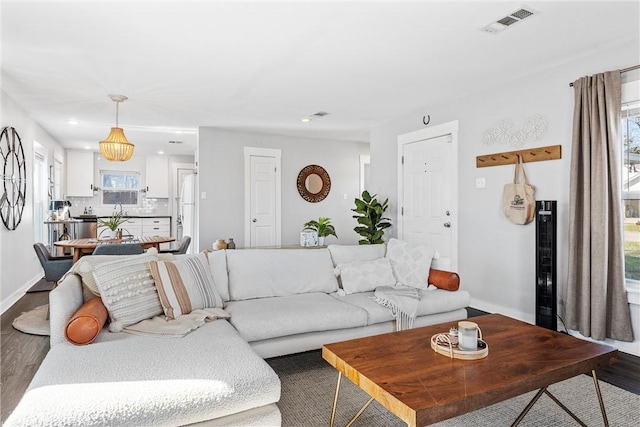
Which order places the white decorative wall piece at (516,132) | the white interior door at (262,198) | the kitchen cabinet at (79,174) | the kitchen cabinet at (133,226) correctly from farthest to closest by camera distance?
the kitchen cabinet at (133,226), the kitchen cabinet at (79,174), the white interior door at (262,198), the white decorative wall piece at (516,132)

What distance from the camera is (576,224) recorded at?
10.5 ft

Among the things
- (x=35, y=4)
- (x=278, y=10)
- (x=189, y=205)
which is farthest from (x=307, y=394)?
(x=189, y=205)

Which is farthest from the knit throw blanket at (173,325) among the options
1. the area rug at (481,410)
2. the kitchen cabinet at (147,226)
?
the kitchen cabinet at (147,226)

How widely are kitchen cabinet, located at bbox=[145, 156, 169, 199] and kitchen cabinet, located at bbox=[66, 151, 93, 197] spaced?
3.87ft

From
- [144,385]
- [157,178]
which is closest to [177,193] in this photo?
[157,178]

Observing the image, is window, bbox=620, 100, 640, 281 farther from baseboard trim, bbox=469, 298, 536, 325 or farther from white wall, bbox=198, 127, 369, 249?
white wall, bbox=198, 127, 369, 249

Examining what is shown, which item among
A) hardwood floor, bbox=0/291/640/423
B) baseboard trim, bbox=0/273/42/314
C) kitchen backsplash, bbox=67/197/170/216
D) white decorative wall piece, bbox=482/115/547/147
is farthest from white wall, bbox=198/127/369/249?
kitchen backsplash, bbox=67/197/170/216

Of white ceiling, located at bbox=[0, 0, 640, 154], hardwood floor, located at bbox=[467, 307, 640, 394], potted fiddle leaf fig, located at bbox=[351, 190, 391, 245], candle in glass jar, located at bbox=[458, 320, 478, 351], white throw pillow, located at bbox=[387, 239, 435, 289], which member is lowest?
hardwood floor, located at bbox=[467, 307, 640, 394]

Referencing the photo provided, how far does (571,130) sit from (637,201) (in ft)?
2.52

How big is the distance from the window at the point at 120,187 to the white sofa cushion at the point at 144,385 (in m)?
8.22

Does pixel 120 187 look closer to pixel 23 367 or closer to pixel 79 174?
pixel 79 174

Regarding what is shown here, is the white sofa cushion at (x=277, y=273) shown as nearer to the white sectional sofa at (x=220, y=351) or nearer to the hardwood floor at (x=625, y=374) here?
the white sectional sofa at (x=220, y=351)

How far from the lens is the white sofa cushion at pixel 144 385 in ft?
4.38

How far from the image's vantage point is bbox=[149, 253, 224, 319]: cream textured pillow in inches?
94.2
